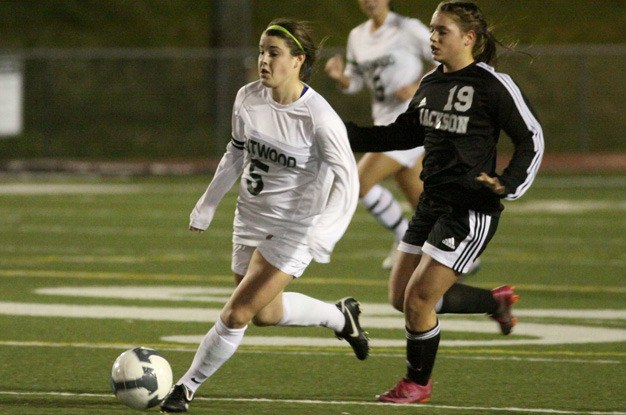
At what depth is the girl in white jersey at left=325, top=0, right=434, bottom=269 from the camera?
37.1ft

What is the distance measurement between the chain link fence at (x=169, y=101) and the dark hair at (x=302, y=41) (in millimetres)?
18442

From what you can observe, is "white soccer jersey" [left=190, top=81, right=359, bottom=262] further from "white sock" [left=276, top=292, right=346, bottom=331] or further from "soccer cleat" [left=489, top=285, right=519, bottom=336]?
"soccer cleat" [left=489, top=285, right=519, bottom=336]

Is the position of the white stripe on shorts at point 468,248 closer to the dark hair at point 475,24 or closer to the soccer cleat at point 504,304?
the dark hair at point 475,24

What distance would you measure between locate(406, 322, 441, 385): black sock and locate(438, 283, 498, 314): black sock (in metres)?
0.74

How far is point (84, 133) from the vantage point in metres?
26.8

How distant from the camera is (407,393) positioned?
668 cm

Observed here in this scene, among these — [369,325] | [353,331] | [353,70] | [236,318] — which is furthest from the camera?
[353,70]

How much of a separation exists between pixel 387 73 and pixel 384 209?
3.55 feet

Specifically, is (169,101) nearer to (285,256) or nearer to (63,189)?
(63,189)

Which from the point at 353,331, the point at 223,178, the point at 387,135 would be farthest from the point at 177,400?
the point at 387,135

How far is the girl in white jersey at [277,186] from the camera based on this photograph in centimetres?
638

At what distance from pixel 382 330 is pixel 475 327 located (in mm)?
598

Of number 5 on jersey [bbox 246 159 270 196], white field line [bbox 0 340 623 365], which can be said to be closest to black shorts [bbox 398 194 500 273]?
number 5 on jersey [bbox 246 159 270 196]

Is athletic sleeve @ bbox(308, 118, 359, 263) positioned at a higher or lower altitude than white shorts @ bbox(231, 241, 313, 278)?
higher
